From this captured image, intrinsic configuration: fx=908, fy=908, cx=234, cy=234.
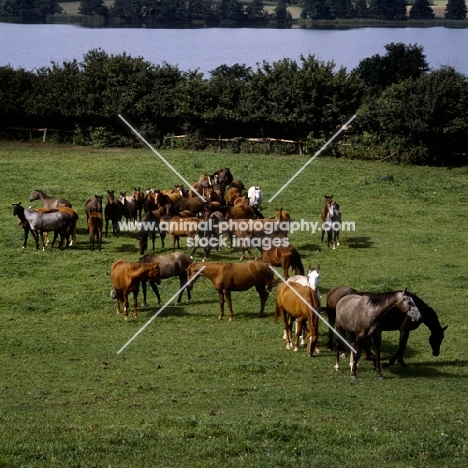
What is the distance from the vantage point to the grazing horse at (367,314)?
1521cm

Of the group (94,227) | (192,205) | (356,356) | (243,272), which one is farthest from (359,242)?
(356,356)

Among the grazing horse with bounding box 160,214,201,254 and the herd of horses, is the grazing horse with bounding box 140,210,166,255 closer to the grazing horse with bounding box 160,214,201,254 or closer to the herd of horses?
the herd of horses

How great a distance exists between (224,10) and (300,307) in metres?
139

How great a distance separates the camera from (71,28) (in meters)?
157

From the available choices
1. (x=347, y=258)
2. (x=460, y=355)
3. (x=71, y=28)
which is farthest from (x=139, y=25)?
(x=460, y=355)

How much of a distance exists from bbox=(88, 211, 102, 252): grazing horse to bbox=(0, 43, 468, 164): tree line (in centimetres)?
1875

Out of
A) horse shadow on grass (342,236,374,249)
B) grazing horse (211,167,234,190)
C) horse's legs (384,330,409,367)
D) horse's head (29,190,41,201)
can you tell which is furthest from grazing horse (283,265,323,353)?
grazing horse (211,167,234,190)

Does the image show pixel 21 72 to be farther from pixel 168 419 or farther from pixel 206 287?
pixel 168 419

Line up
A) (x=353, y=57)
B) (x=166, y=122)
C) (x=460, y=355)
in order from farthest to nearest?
(x=353, y=57) → (x=166, y=122) → (x=460, y=355)

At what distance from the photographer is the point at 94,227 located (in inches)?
1048

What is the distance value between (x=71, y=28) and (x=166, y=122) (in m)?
116

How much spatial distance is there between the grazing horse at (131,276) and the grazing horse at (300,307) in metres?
3.54

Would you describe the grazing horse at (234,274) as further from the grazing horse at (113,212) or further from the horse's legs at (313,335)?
the grazing horse at (113,212)

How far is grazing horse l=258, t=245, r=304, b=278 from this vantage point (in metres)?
21.1
